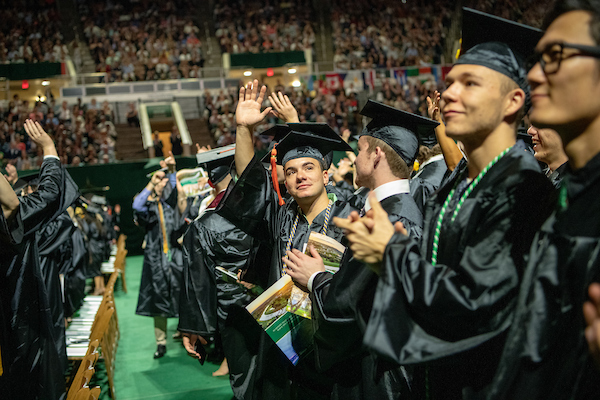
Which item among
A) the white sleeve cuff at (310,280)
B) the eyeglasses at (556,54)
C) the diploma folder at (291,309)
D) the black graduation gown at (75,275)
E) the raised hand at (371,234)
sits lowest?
the black graduation gown at (75,275)

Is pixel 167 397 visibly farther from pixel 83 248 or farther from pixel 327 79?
pixel 327 79

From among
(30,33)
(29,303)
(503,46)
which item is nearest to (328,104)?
(30,33)

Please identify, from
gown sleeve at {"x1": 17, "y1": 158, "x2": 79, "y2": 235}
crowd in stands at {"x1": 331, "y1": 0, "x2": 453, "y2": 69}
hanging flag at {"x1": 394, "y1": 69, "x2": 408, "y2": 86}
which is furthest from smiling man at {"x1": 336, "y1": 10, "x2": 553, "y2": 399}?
crowd in stands at {"x1": 331, "y1": 0, "x2": 453, "y2": 69}

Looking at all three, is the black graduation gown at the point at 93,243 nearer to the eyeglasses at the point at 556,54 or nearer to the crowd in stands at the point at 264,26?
the eyeglasses at the point at 556,54

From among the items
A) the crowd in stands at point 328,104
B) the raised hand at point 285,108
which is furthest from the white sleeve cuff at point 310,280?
the crowd in stands at point 328,104

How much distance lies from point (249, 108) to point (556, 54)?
1.58 meters

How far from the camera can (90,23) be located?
72.4 feet

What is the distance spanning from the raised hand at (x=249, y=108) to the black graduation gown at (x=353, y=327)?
2.56 feet

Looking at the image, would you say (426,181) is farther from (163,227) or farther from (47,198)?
(163,227)

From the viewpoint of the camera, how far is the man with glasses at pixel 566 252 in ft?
4.01

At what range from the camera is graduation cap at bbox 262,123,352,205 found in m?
2.89

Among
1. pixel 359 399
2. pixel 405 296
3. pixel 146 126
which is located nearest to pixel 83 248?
pixel 359 399

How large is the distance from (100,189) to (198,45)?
11192 mm

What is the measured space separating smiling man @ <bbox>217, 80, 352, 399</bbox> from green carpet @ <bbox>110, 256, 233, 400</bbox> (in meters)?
1.72
